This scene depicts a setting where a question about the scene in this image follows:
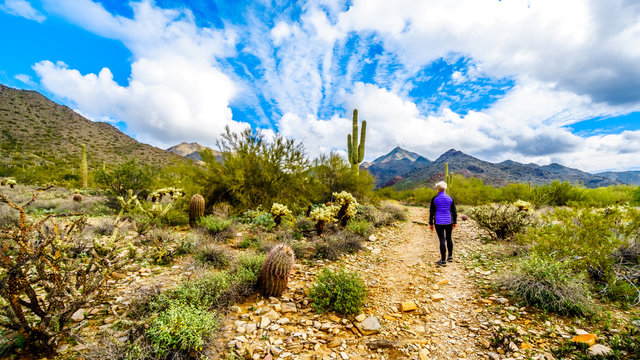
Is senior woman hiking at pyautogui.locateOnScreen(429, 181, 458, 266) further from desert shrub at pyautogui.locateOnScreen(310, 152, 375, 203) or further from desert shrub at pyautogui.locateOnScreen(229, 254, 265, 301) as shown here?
desert shrub at pyautogui.locateOnScreen(310, 152, 375, 203)

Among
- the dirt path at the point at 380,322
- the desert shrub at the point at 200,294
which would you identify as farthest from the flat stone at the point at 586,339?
the desert shrub at the point at 200,294

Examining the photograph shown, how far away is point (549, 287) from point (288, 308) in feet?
12.2

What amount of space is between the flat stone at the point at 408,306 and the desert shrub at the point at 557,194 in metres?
15.4

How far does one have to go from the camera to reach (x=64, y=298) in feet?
7.98

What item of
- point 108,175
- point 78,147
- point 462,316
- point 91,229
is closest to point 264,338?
point 462,316

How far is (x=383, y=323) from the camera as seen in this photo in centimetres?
322

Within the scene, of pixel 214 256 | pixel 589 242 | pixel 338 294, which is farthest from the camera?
pixel 214 256

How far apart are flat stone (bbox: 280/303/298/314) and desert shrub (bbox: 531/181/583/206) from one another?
16.8 meters

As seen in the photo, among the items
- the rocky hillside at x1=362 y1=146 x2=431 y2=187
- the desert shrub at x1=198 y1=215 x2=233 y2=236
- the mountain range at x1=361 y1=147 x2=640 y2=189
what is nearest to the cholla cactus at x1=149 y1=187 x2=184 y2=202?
the desert shrub at x1=198 y1=215 x2=233 y2=236

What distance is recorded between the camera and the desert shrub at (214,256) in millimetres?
4506

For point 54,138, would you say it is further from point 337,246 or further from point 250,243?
point 337,246

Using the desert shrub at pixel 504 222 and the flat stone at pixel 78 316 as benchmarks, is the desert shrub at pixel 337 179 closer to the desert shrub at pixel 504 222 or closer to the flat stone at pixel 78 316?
the desert shrub at pixel 504 222

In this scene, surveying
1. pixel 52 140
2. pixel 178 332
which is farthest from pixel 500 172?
pixel 52 140

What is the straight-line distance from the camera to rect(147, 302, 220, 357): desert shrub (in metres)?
2.28
